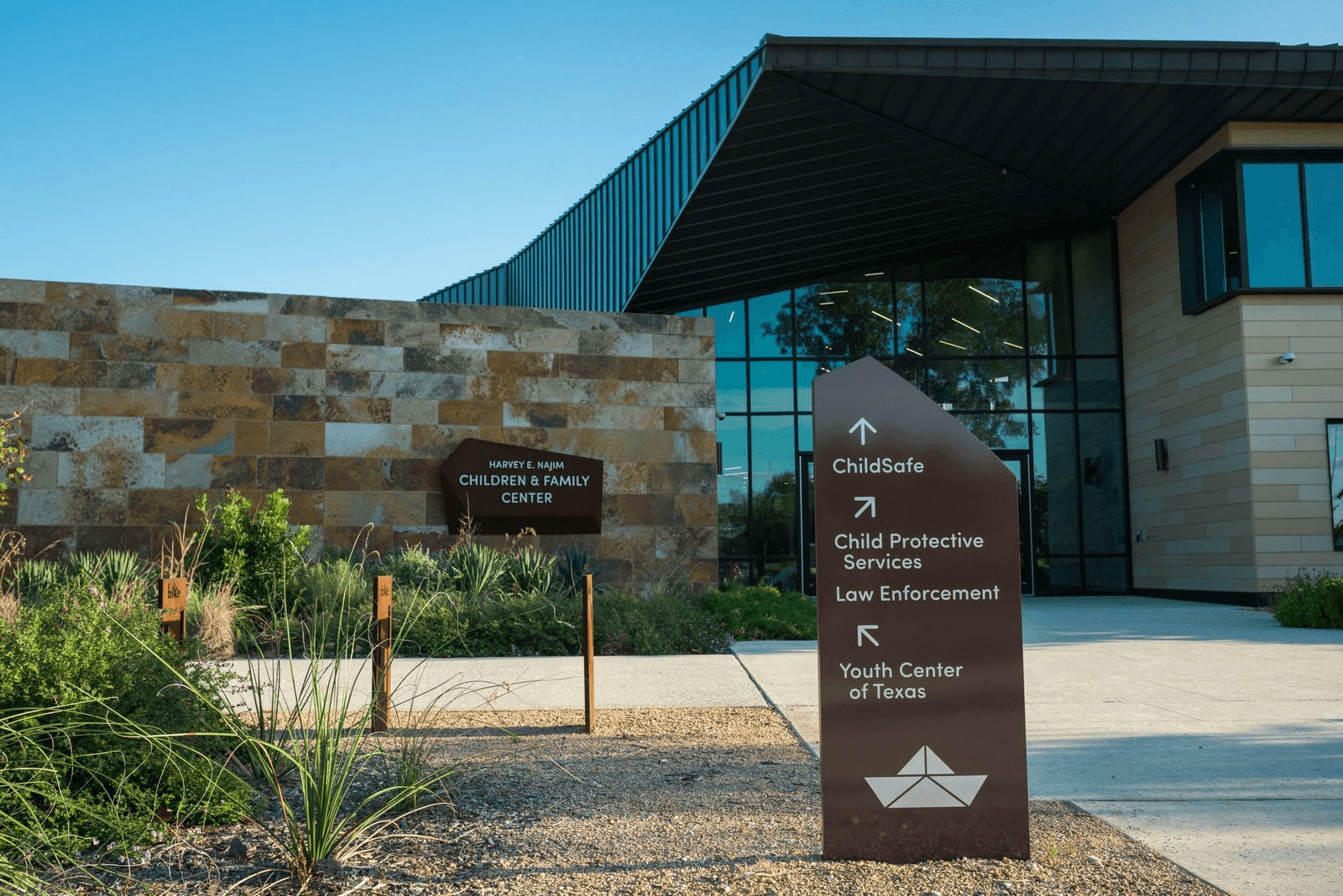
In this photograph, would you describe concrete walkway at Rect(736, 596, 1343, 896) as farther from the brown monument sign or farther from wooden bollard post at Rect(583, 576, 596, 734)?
wooden bollard post at Rect(583, 576, 596, 734)

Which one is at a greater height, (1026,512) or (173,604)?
(1026,512)

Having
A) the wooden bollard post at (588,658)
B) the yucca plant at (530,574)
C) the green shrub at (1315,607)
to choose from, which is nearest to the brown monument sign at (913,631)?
the wooden bollard post at (588,658)

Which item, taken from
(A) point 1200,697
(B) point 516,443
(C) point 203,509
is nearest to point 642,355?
(B) point 516,443

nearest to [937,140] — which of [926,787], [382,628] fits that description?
[382,628]

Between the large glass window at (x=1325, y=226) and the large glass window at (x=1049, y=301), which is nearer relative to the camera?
the large glass window at (x=1325, y=226)

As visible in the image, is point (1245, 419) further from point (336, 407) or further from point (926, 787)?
point (926, 787)


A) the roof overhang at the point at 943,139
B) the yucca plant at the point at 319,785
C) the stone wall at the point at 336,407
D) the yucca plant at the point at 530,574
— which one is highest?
the roof overhang at the point at 943,139

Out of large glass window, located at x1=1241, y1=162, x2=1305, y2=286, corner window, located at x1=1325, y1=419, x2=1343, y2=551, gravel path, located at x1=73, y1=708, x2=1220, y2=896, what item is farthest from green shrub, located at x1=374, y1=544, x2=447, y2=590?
corner window, located at x1=1325, y1=419, x2=1343, y2=551

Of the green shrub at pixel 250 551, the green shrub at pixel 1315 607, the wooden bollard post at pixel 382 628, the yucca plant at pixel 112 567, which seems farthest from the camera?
the green shrub at pixel 1315 607

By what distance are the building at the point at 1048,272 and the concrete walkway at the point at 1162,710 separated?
5.18 metres

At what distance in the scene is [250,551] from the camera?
449 inches

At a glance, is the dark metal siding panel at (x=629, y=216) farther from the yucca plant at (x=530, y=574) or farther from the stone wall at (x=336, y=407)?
the yucca plant at (x=530, y=574)

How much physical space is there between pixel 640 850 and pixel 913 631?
122 centimetres

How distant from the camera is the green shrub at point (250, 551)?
36.2 ft
